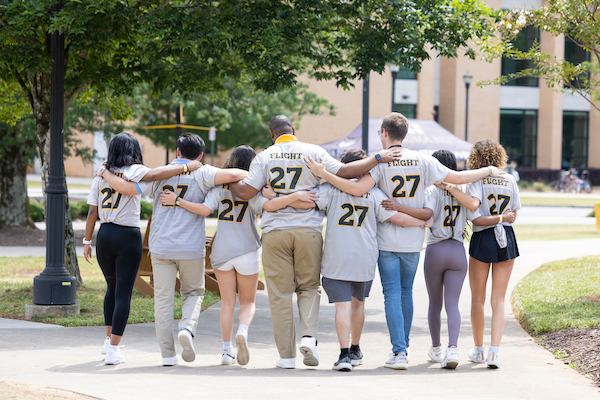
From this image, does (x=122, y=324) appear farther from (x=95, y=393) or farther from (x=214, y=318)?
(x=214, y=318)

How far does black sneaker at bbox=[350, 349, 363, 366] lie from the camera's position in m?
5.79

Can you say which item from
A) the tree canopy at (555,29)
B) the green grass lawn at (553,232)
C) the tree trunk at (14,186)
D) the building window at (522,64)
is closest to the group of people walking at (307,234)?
the tree canopy at (555,29)

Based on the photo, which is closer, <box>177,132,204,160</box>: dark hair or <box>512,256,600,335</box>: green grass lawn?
<box>177,132,204,160</box>: dark hair

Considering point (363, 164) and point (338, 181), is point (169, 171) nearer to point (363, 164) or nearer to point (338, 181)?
point (338, 181)

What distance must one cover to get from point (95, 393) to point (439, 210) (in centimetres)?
300

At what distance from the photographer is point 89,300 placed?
902 centimetres

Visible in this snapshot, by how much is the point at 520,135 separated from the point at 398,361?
46.4 metres

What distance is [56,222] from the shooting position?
7879 mm

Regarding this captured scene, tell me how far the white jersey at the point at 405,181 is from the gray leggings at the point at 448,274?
0.90ft

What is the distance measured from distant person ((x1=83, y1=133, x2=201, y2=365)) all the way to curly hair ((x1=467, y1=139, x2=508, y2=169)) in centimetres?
234

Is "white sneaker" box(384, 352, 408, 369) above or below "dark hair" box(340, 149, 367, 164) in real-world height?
below

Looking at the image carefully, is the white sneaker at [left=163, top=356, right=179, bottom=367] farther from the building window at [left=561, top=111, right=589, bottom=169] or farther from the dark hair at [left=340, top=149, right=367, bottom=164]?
the building window at [left=561, top=111, right=589, bottom=169]

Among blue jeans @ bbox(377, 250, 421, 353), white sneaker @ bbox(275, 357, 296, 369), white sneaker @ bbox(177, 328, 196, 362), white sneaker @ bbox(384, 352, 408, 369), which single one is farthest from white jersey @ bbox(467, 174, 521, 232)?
white sneaker @ bbox(177, 328, 196, 362)

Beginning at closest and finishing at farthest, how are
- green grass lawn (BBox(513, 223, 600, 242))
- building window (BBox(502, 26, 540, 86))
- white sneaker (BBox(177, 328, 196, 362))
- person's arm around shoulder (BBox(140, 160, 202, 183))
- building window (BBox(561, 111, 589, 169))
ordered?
white sneaker (BBox(177, 328, 196, 362)), person's arm around shoulder (BBox(140, 160, 202, 183)), green grass lawn (BBox(513, 223, 600, 242)), building window (BBox(502, 26, 540, 86)), building window (BBox(561, 111, 589, 169))
